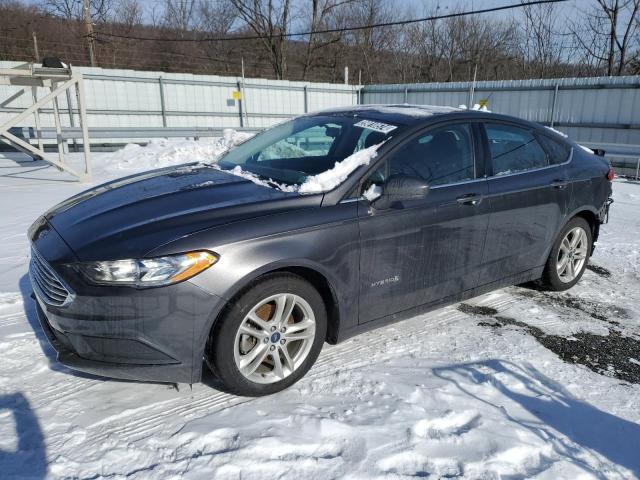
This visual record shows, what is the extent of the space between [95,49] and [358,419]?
26309 millimetres

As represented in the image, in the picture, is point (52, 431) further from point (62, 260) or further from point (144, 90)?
point (144, 90)

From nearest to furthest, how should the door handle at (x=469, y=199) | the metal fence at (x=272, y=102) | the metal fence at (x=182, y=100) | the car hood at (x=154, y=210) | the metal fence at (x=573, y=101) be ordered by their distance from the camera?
the car hood at (x=154, y=210) < the door handle at (x=469, y=199) < the metal fence at (x=272, y=102) < the metal fence at (x=573, y=101) < the metal fence at (x=182, y=100)

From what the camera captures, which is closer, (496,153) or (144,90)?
(496,153)

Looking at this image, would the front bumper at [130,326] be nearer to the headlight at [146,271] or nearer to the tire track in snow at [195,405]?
the headlight at [146,271]

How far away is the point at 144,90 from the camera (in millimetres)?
16875

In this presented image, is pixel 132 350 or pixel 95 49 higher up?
pixel 95 49

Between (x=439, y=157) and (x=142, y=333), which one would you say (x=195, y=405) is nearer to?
(x=142, y=333)

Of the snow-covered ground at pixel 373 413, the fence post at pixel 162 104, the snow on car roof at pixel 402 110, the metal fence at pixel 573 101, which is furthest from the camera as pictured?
the fence post at pixel 162 104

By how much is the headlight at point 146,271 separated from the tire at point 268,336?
32 centimetres

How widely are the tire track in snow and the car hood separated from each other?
87 centimetres

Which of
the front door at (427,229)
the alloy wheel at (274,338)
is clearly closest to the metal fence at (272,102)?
the front door at (427,229)

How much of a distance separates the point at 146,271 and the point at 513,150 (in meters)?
3.04

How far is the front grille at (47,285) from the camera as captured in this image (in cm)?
261

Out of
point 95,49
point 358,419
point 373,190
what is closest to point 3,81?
point 373,190
